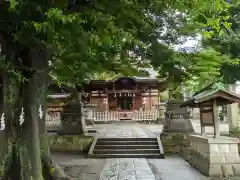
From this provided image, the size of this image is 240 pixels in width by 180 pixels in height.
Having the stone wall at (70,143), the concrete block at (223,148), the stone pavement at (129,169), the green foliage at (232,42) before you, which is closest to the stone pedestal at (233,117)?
the green foliage at (232,42)

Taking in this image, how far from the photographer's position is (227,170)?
8.24m

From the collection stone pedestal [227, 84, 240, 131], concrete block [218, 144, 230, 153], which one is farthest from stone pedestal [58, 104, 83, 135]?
concrete block [218, 144, 230, 153]

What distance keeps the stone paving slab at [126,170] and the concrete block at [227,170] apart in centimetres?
207

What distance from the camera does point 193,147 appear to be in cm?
1030

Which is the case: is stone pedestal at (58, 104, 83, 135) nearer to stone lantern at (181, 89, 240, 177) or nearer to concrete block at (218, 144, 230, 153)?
stone lantern at (181, 89, 240, 177)

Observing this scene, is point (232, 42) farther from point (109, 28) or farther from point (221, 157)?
point (109, 28)

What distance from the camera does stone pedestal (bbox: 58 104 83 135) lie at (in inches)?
571

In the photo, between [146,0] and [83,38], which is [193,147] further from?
[83,38]

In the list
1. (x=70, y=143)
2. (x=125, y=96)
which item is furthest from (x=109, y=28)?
(x=125, y=96)

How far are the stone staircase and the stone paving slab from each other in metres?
1.07

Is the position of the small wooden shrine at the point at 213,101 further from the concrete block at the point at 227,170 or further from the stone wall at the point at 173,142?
the stone wall at the point at 173,142

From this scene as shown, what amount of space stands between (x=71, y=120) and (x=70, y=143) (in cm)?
127

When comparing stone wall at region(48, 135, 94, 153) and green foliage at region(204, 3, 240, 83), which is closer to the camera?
green foliage at region(204, 3, 240, 83)

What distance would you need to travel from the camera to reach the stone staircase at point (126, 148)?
1211 centimetres
